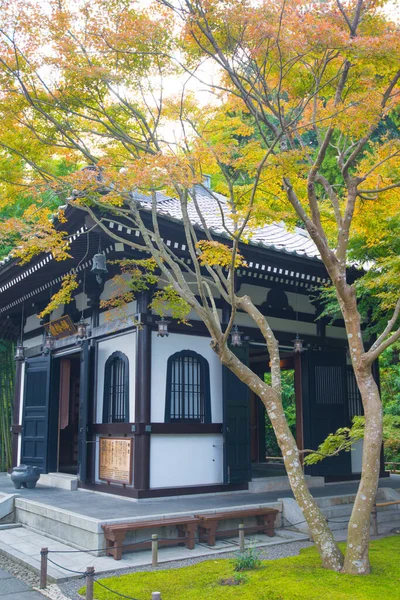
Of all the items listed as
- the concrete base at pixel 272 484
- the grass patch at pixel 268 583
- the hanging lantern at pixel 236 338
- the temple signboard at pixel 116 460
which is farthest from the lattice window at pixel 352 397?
the grass patch at pixel 268 583

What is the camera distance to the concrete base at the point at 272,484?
10.6 m

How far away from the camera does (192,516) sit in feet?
25.8

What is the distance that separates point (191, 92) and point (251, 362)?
9.92m

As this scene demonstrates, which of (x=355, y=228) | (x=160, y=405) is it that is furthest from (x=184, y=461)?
(x=355, y=228)

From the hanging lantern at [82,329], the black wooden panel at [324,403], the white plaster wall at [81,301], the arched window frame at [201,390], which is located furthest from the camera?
the white plaster wall at [81,301]

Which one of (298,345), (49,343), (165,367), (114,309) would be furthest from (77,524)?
(49,343)

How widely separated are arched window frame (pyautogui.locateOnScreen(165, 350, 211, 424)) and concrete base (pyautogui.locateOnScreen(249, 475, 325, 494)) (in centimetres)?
156

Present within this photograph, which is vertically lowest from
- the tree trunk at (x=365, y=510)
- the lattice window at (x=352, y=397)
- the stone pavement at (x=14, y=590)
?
the stone pavement at (x=14, y=590)

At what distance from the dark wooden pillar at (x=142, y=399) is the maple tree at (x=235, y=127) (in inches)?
103

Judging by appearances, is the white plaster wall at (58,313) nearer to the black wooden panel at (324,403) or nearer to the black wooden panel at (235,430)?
the black wooden panel at (235,430)

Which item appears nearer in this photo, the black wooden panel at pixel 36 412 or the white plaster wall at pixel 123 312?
the white plaster wall at pixel 123 312

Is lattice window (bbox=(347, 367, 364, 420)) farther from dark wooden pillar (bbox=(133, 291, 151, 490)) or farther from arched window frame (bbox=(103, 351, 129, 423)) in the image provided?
arched window frame (bbox=(103, 351, 129, 423))

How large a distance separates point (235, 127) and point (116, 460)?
625cm

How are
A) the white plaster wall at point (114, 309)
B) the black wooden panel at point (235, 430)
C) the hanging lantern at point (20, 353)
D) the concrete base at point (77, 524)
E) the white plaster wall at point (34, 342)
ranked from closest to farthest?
the concrete base at point (77, 524) < the white plaster wall at point (114, 309) < the black wooden panel at point (235, 430) < the white plaster wall at point (34, 342) < the hanging lantern at point (20, 353)
